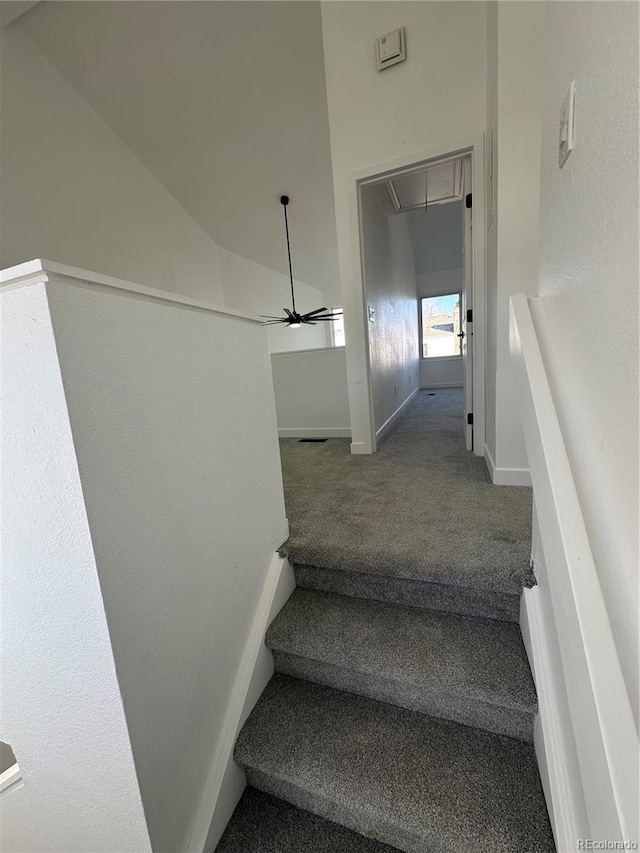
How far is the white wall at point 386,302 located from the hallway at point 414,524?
859 mm

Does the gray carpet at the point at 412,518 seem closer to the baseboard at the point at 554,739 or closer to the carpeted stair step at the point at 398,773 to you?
the baseboard at the point at 554,739

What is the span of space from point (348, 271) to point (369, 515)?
6.15 ft

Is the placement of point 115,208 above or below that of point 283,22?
below

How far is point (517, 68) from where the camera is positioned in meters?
1.69

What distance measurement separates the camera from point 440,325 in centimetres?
724

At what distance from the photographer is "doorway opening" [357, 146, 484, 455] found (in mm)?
2514

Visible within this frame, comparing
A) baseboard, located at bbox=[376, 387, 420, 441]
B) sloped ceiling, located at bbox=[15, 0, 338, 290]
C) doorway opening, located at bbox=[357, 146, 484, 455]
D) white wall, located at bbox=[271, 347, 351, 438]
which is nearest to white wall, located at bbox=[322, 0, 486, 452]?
doorway opening, located at bbox=[357, 146, 484, 455]

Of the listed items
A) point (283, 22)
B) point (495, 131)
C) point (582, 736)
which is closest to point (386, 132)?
point (495, 131)

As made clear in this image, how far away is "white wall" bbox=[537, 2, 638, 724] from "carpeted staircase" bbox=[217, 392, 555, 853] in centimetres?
66

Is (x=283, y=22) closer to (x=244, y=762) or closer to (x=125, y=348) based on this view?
(x=125, y=348)

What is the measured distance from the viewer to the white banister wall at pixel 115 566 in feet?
2.16

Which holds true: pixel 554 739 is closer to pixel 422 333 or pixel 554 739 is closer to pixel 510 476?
pixel 510 476

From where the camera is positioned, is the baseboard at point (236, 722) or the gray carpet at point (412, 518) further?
the gray carpet at point (412, 518)

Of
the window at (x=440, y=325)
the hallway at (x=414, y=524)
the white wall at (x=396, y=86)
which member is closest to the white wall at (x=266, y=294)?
the window at (x=440, y=325)
